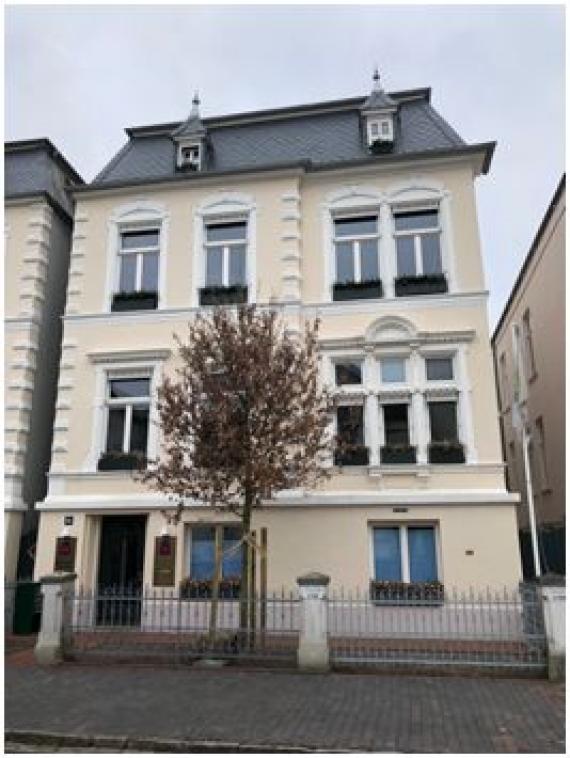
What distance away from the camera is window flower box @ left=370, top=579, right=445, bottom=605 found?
512 inches

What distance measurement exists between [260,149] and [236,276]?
4079 mm

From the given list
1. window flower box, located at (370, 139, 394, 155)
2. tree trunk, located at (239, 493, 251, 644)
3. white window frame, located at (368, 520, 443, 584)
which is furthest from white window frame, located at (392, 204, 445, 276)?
tree trunk, located at (239, 493, 251, 644)

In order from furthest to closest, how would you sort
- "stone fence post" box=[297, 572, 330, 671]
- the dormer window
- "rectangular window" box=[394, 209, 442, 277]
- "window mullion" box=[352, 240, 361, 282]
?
the dormer window < "window mullion" box=[352, 240, 361, 282] < "rectangular window" box=[394, 209, 442, 277] < "stone fence post" box=[297, 572, 330, 671]

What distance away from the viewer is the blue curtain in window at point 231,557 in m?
14.2

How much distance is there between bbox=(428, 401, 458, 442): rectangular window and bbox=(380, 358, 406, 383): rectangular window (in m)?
0.95

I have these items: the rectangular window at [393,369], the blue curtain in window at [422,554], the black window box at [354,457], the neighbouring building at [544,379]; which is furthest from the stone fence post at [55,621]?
the neighbouring building at [544,379]

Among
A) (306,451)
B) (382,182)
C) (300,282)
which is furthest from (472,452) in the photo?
(382,182)

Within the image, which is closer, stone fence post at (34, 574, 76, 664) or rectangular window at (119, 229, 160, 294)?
stone fence post at (34, 574, 76, 664)

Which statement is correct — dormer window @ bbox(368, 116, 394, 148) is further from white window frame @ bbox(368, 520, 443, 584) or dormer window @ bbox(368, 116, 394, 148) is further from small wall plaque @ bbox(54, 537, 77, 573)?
small wall plaque @ bbox(54, 537, 77, 573)

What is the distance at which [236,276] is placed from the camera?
1602 cm

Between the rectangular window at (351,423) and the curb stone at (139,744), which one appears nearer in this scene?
the curb stone at (139,744)

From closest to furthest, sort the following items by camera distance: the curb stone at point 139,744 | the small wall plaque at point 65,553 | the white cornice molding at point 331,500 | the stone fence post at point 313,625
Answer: the curb stone at point 139,744, the stone fence post at point 313,625, the white cornice molding at point 331,500, the small wall plaque at point 65,553

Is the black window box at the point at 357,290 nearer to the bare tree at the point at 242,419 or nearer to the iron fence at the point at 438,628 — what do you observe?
the bare tree at the point at 242,419

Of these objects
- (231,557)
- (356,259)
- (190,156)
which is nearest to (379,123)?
(356,259)
